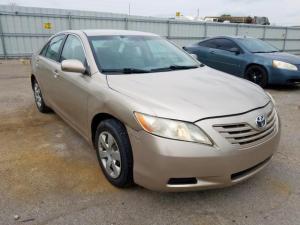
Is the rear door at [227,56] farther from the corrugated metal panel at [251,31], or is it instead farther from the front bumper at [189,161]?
the corrugated metal panel at [251,31]

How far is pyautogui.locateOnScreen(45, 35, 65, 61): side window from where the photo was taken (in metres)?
4.03

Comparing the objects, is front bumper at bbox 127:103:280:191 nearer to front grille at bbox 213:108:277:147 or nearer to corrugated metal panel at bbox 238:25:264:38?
front grille at bbox 213:108:277:147

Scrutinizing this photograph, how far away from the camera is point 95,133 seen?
2916 millimetres

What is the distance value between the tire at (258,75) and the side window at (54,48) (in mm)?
5107

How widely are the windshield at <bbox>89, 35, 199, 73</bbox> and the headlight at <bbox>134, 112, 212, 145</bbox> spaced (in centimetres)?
105

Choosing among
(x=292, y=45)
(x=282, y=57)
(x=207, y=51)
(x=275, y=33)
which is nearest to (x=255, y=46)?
(x=282, y=57)

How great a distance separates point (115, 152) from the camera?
2564mm

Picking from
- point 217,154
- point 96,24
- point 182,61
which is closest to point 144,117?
point 217,154

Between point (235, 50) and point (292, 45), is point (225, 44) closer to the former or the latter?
point (235, 50)

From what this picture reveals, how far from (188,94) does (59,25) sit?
1297 centimetres

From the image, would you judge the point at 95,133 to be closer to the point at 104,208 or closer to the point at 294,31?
the point at 104,208

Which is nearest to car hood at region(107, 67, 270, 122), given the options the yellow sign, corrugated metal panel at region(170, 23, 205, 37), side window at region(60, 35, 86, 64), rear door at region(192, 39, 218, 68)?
side window at region(60, 35, 86, 64)

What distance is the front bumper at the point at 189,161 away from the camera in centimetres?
208

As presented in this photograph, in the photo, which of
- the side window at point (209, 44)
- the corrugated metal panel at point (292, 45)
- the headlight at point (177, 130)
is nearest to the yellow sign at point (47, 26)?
the side window at point (209, 44)
